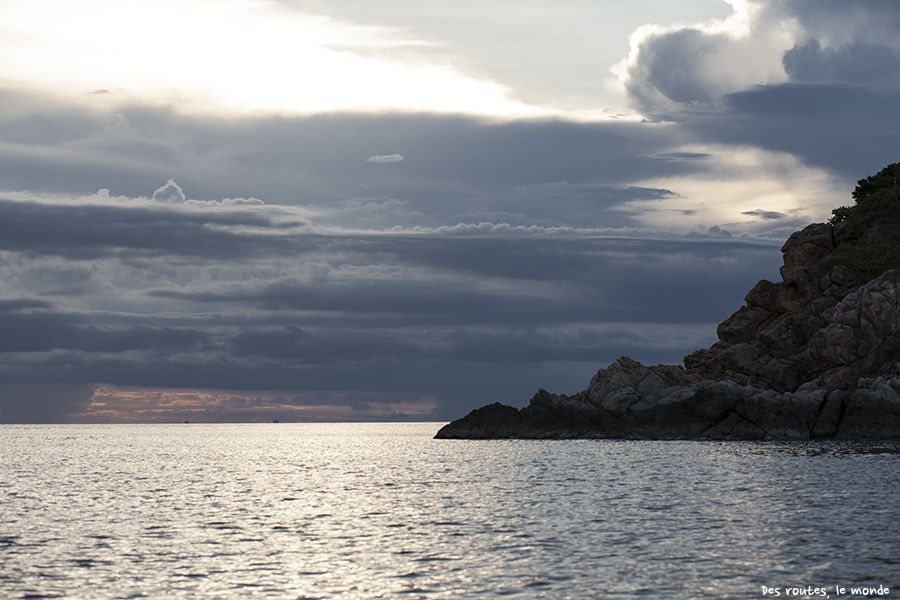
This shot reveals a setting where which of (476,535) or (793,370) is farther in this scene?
(793,370)

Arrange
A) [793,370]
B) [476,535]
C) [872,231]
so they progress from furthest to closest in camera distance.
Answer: [872,231] → [793,370] → [476,535]

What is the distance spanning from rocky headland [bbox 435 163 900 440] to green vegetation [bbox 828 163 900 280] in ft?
0.56

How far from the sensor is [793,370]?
121 metres

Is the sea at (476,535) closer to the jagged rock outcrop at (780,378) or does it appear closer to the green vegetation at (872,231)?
the jagged rock outcrop at (780,378)

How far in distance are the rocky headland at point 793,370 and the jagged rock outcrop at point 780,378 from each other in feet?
0.52

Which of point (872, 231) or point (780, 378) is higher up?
point (872, 231)

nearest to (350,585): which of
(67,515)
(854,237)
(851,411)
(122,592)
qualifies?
(122,592)

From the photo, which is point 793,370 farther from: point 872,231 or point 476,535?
point 476,535

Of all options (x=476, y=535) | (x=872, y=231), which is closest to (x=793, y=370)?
(x=872, y=231)

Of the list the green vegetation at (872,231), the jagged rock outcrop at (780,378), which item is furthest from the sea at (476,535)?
the green vegetation at (872,231)

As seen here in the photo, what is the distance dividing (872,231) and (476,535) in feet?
396

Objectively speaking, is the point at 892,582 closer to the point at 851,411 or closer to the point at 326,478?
the point at 326,478

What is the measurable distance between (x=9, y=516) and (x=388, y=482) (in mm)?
33512

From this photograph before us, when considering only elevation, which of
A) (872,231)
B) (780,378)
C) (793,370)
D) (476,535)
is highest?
(872,231)
